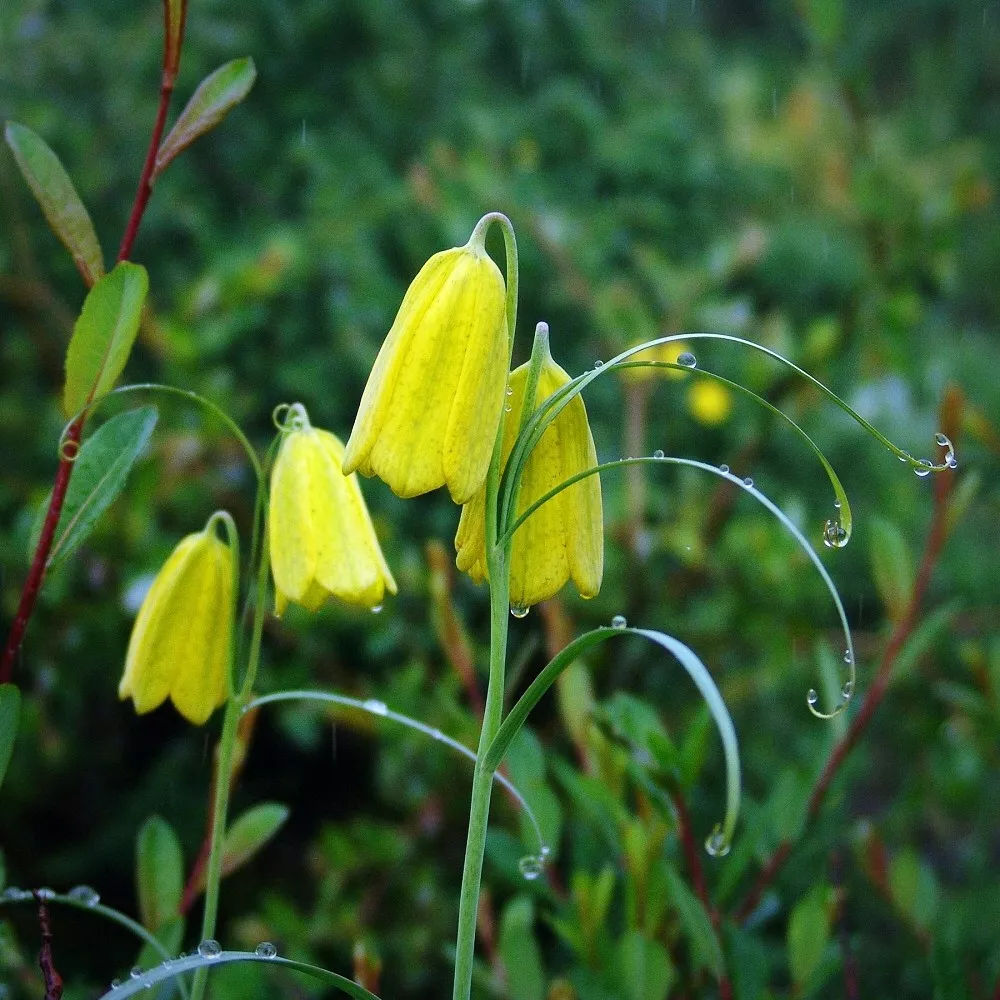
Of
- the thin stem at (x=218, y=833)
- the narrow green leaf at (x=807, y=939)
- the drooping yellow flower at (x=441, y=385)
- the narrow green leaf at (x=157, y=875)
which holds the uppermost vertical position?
the drooping yellow flower at (x=441, y=385)

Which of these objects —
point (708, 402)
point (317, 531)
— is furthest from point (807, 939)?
point (708, 402)

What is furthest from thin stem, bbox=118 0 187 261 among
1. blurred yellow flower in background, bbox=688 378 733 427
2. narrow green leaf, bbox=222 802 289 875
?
blurred yellow flower in background, bbox=688 378 733 427

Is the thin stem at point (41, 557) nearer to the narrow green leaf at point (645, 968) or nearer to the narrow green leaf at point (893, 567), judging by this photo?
the narrow green leaf at point (645, 968)

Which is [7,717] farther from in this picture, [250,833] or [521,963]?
[521,963]

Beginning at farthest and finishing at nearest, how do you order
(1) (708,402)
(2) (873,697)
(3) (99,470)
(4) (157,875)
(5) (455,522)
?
(1) (708,402), (5) (455,522), (2) (873,697), (4) (157,875), (3) (99,470)

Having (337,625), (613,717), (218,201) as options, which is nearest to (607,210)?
(218,201)

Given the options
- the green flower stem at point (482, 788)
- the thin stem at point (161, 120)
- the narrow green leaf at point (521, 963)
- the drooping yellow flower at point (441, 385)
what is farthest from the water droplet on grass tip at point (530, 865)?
the thin stem at point (161, 120)

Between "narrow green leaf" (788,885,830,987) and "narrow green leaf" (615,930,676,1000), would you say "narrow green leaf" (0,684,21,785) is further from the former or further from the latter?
"narrow green leaf" (788,885,830,987)
